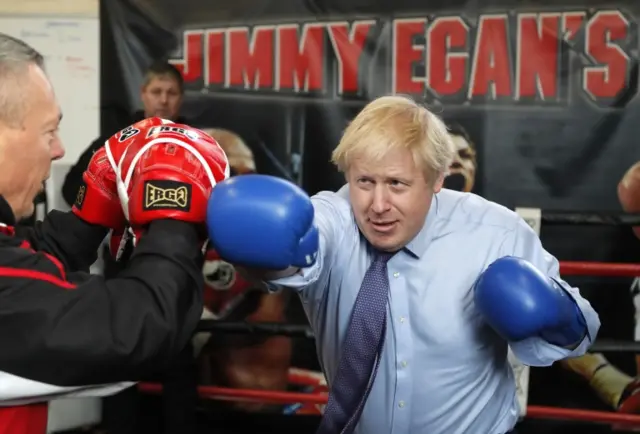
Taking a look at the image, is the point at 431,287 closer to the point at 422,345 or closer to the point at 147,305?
the point at 422,345

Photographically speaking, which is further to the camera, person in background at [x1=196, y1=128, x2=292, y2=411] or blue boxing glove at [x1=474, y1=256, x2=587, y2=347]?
person in background at [x1=196, y1=128, x2=292, y2=411]

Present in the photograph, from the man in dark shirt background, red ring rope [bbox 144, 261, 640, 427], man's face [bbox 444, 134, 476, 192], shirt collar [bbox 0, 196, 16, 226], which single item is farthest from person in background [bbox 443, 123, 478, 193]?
shirt collar [bbox 0, 196, 16, 226]

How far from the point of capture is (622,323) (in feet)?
7.95

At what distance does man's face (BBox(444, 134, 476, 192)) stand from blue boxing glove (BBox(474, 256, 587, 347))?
120cm

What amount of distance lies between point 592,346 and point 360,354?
118 centimetres

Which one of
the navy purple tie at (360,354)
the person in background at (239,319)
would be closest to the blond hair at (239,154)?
the person in background at (239,319)

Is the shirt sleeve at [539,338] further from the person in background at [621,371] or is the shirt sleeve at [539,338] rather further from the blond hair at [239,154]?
the blond hair at [239,154]

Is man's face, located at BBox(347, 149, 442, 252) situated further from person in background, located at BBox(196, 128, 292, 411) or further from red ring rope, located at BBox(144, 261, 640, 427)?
person in background, located at BBox(196, 128, 292, 411)

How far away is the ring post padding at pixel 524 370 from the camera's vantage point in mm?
2283

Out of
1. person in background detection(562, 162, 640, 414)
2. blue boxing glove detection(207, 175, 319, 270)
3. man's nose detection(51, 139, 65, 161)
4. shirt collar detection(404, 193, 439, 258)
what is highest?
man's nose detection(51, 139, 65, 161)

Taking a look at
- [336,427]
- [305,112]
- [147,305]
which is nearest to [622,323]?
[305,112]

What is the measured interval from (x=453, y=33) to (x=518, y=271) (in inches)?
54.8

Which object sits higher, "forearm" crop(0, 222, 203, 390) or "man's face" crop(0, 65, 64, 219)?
"man's face" crop(0, 65, 64, 219)

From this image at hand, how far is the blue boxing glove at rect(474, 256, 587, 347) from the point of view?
1.20 meters
